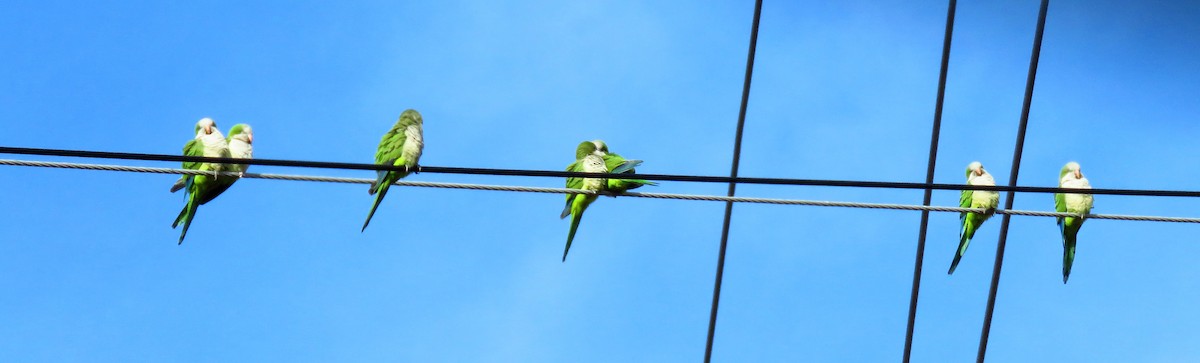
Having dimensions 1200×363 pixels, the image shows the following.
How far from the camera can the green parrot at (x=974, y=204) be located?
6.82 m

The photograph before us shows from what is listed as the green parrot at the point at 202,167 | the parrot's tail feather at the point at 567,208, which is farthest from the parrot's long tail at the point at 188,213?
the parrot's tail feather at the point at 567,208

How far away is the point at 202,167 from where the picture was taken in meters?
6.06

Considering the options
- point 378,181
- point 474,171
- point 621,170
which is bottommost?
point 474,171

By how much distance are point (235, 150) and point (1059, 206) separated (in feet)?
14.7

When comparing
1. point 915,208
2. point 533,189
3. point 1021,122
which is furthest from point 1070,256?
point 533,189

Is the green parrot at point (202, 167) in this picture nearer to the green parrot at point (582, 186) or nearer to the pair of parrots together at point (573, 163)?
the pair of parrots together at point (573, 163)

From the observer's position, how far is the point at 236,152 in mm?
6203

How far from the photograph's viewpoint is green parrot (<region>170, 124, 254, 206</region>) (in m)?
6.01

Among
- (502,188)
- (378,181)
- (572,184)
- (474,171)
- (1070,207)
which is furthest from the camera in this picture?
(1070,207)

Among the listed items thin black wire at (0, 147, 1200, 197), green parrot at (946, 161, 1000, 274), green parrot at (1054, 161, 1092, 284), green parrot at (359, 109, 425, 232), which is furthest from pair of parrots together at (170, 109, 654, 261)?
green parrot at (1054, 161, 1092, 284)

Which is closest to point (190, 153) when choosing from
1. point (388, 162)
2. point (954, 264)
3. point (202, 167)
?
point (202, 167)

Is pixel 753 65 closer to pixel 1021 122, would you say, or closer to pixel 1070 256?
pixel 1021 122

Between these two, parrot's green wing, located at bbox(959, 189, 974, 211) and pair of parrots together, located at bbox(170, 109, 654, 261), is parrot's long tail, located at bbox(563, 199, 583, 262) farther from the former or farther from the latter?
parrot's green wing, located at bbox(959, 189, 974, 211)

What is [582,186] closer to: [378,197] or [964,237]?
[378,197]
